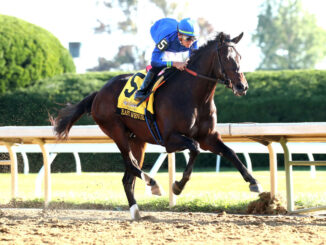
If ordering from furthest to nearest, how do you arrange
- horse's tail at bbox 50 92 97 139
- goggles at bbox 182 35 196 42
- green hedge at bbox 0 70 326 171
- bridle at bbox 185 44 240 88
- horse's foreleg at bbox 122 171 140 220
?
green hedge at bbox 0 70 326 171, horse's tail at bbox 50 92 97 139, horse's foreleg at bbox 122 171 140 220, goggles at bbox 182 35 196 42, bridle at bbox 185 44 240 88

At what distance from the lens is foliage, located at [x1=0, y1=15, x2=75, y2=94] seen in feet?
42.5

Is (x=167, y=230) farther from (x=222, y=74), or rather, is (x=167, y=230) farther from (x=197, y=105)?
(x=222, y=74)

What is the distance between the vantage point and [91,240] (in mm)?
3773

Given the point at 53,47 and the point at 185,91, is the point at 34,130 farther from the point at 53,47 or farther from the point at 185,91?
the point at 53,47

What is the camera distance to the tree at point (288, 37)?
1773 inches

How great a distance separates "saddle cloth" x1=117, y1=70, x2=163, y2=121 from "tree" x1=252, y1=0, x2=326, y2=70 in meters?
39.5

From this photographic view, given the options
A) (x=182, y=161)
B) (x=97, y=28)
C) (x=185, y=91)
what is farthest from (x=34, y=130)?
(x=97, y=28)

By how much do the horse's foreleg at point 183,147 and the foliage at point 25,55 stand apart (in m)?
8.65

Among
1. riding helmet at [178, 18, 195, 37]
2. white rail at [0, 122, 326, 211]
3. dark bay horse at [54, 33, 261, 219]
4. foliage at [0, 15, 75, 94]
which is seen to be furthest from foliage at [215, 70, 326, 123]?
riding helmet at [178, 18, 195, 37]

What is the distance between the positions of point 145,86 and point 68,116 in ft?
3.94

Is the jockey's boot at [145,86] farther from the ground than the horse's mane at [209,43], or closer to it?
closer to it

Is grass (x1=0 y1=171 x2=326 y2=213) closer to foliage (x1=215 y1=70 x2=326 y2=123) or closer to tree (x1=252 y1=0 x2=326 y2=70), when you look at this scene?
foliage (x1=215 y1=70 x2=326 y2=123)

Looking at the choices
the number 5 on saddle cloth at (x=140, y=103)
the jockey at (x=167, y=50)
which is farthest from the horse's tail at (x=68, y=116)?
the jockey at (x=167, y=50)

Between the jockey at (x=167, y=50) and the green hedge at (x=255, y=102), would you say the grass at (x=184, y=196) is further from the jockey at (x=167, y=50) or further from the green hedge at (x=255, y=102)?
the green hedge at (x=255, y=102)
